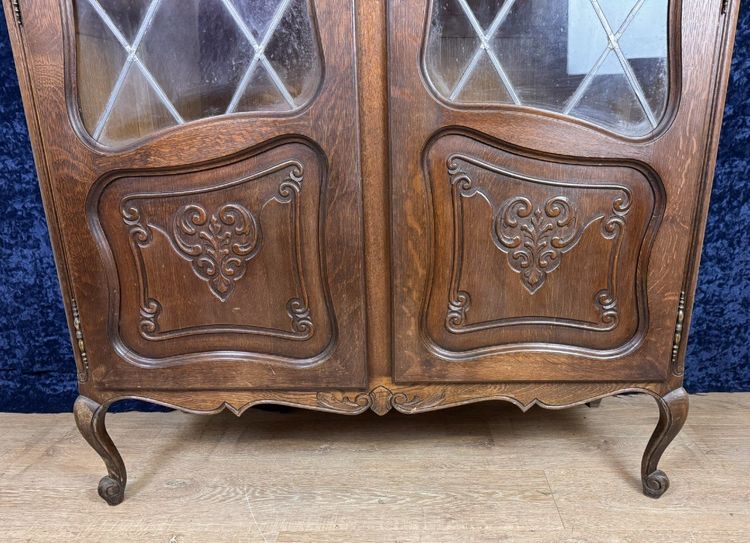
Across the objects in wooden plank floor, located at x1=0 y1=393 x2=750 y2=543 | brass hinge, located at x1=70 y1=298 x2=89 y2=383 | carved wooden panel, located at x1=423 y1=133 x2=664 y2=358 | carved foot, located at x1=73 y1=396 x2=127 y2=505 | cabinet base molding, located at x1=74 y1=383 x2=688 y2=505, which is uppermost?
carved wooden panel, located at x1=423 y1=133 x2=664 y2=358

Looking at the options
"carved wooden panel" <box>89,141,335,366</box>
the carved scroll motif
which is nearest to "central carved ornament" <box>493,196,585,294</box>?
the carved scroll motif

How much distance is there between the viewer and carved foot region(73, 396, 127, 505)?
3.13ft

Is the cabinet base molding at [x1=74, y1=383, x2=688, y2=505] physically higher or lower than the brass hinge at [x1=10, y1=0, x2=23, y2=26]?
lower

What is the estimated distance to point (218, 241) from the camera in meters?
0.89

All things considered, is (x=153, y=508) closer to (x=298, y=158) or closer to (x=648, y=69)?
(x=298, y=158)

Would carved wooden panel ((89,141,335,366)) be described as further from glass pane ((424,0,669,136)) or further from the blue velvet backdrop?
the blue velvet backdrop

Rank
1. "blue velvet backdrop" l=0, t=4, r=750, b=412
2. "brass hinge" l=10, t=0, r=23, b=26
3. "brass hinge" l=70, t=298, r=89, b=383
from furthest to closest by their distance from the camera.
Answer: "blue velvet backdrop" l=0, t=4, r=750, b=412, "brass hinge" l=70, t=298, r=89, b=383, "brass hinge" l=10, t=0, r=23, b=26

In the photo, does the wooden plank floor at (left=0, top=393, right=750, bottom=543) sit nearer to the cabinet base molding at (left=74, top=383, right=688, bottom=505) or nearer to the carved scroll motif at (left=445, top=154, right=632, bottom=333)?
the cabinet base molding at (left=74, top=383, right=688, bottom=505)

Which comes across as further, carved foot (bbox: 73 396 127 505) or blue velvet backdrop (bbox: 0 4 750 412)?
blue velvet backdrop (bbox: 0 4 750 412)

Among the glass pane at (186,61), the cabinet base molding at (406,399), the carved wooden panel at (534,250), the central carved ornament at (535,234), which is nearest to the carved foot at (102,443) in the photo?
the cabinet base molding at (406,399)

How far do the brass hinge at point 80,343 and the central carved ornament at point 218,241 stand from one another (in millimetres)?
198

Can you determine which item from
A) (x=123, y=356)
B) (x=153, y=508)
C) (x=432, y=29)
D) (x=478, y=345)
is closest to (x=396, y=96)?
(x=432, y=29)

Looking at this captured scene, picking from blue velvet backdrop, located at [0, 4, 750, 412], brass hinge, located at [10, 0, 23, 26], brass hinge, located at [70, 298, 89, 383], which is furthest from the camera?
blue velvet backdrop, located at [0, 4, 750, 412]

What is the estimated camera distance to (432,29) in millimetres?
806
